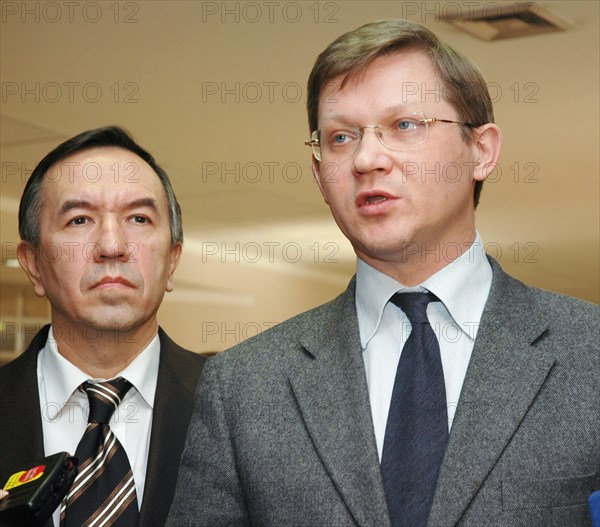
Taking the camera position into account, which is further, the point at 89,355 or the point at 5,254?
the point at 5,254

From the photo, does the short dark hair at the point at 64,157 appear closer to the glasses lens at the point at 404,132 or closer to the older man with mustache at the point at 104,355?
the older man with mustache at the point at 104,355

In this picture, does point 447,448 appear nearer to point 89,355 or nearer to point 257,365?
point 257,365

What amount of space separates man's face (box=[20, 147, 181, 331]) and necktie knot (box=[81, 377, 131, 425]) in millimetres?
106

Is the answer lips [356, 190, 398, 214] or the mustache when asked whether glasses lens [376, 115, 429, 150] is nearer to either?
lips [356, 190, 398, 214]

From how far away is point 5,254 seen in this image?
5414 millimetres

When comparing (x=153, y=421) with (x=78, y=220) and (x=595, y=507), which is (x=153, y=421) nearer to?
(x=78, y=220)

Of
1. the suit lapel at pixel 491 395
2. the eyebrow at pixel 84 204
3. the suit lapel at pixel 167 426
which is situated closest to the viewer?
the suit lapel at pixel 491 395

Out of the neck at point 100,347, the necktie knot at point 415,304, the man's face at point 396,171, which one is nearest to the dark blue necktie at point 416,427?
the necktie knot at point 415,304

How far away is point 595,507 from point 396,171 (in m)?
0.51

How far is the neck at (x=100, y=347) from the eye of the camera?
6.19 ft

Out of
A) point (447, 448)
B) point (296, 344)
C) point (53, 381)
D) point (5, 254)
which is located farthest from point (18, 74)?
point (447, 448)

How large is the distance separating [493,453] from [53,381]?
3.19 ft

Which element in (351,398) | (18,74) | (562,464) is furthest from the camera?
(18,74)

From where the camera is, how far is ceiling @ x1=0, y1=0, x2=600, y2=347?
3551mm
